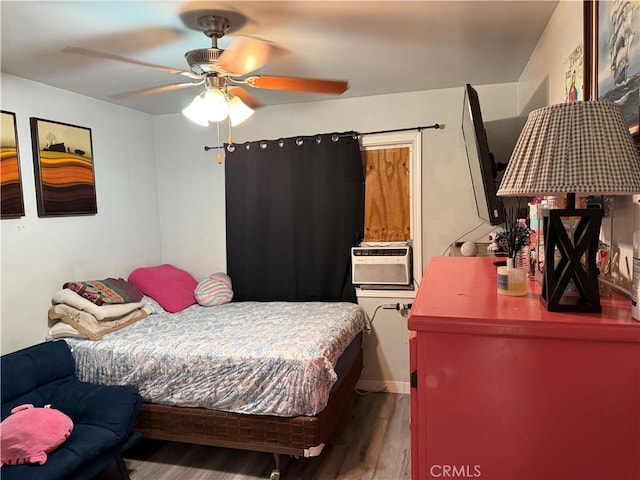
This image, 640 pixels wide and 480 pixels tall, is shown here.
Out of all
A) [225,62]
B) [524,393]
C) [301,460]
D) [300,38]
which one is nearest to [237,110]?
[225,62]

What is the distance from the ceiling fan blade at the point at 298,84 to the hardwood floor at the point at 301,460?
2167 millimetres

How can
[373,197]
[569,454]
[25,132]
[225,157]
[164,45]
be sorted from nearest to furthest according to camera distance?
[569,454] → [164,45] → [25,132] → [373,197] → [225,157]

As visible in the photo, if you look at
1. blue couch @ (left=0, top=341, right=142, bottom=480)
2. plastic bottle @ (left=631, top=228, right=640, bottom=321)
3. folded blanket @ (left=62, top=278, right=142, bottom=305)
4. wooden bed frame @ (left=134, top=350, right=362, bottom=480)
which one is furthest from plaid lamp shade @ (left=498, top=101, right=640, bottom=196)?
folded blanket @ (left=62, top=278, right=142, bottom=305)

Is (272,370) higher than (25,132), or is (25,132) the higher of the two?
(25,132)

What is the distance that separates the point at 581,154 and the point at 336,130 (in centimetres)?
282

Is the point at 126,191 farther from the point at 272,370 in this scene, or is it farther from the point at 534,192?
the point at 534,192

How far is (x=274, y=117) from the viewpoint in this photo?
12.4ft

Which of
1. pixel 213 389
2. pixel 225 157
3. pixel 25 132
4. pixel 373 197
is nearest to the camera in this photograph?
pixel 213 389

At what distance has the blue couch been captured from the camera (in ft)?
6.70

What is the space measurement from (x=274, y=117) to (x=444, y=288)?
282 centimetres

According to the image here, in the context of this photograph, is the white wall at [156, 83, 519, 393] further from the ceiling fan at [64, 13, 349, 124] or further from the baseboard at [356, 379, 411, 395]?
the ceiling fan at [64, 13, 349, 124]

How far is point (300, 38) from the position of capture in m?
2.28

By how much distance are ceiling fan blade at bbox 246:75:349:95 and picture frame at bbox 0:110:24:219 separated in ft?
5.40

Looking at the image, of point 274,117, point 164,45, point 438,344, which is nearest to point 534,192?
point 438,344
